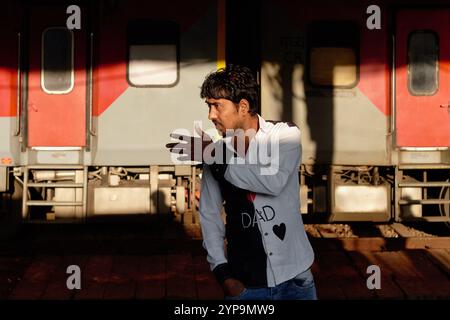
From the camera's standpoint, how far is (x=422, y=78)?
955cm

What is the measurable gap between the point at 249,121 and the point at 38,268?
14.0 ft

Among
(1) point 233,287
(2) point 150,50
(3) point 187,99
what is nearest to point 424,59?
(3) point 187,99

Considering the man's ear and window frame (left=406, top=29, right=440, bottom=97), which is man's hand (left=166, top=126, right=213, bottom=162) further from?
window frame (left=406, top=29, right=440, bottom=97)

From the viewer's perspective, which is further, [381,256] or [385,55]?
[385,55]

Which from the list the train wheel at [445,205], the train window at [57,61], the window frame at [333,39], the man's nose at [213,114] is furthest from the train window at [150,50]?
the man's nose at [213,114]

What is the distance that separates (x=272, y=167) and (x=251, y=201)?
0.19 metres

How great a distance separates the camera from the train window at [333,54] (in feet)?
30.7

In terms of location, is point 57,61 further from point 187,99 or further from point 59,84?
point 187,99

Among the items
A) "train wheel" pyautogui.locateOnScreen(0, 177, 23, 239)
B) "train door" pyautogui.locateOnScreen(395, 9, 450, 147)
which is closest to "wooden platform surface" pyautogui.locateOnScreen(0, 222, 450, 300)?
"train wheel" pyautogui.locateOnScreen(0, 177, 23, 239)

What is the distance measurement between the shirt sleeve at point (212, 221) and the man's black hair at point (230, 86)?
334mm

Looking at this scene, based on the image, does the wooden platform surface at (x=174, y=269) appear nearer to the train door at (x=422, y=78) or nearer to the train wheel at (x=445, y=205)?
the train wheel at (x=445, y=205)

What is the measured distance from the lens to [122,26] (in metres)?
9.04

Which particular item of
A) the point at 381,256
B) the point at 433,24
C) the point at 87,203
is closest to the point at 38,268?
the point at 87,203

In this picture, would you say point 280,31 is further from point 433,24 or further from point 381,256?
point 381,256
